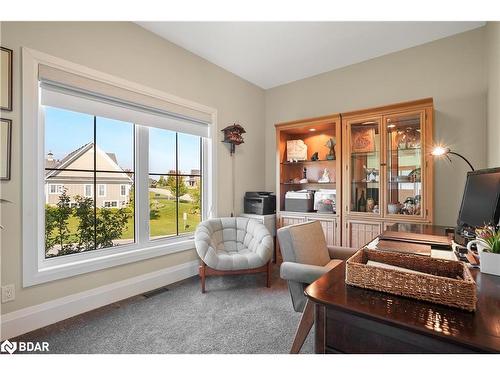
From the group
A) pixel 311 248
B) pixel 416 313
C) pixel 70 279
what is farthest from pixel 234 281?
pixel 416 313

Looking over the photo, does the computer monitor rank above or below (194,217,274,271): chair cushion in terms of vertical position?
above

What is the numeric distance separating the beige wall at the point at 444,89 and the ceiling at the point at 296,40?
0.13 m

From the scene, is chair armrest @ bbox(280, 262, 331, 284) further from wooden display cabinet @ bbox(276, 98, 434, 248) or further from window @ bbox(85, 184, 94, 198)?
window @ bbox(85, 184, 94, 198)

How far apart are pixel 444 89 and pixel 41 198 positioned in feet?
13.3

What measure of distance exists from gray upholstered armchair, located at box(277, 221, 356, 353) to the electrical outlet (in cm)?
196

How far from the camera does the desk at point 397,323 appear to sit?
0.66m

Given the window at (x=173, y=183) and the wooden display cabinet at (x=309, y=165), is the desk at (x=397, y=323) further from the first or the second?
the window at (x=173, y=183)

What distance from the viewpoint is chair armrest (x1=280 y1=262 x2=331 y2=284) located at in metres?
1.53

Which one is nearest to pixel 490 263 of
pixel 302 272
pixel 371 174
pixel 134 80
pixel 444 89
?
pixel 302 272

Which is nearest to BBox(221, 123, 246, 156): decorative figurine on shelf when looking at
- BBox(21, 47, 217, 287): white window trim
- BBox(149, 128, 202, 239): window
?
BBox(149, 128, 202, 239): window

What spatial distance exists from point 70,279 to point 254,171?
8.69 feet

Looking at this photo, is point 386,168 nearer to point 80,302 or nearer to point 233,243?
point 233,243

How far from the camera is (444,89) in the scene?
263cm

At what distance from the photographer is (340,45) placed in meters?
2.79
